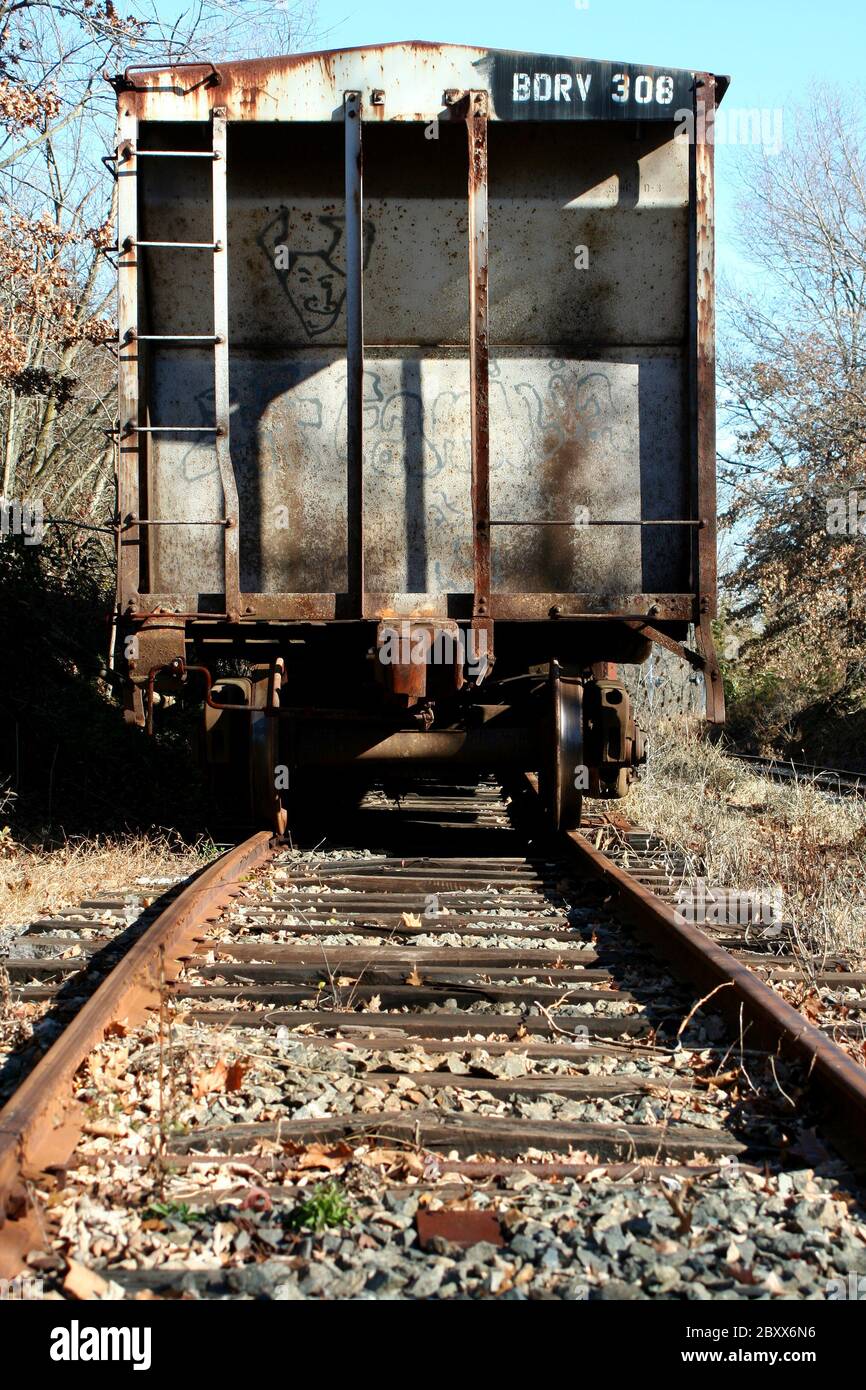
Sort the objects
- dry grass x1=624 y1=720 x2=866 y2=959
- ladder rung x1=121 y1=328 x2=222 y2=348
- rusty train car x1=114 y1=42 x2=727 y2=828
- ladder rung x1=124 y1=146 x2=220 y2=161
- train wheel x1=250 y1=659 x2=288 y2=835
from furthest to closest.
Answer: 1. train wheel x1=250 y1=659 x2=288 y2=835
2. rusty train car x1=114 y1=42 x2=727 y2=828
3. ladder rung x1=121 y1=328 x2=222 y2=348
4. ladder rung x1=124 y1=146 x2=220 y2=161
5. dry grass x1=624 y1=720 x2=866 y2=959

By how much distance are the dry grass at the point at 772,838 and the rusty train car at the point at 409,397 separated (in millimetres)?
1007

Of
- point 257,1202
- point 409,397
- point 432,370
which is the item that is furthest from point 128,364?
point 257,1202

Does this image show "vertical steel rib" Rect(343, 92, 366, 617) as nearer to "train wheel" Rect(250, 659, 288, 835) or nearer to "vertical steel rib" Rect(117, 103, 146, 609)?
"train wheel" Rect(250, 659, 288, 835)

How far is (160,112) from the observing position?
22.4 feet

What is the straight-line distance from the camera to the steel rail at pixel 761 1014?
3.10 metres

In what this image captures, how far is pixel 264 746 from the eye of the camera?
294 inches

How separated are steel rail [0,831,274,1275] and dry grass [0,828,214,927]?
3.25 ft

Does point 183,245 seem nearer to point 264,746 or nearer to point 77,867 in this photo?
point 264,746

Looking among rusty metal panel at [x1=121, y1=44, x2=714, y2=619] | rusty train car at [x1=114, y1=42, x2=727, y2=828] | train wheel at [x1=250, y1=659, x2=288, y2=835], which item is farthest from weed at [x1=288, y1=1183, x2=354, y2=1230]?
train wheel at [x1=250, y1=659, x2=288, y2=835]

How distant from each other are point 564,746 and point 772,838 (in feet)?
6.04

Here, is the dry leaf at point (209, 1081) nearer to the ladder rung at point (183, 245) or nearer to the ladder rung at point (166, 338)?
the ladder rung at point (166, 338)

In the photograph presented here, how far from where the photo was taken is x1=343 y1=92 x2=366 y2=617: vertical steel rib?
22.0 ft
